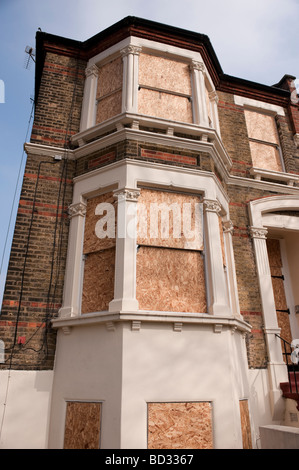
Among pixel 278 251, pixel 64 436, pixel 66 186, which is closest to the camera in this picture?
pixel 64 436

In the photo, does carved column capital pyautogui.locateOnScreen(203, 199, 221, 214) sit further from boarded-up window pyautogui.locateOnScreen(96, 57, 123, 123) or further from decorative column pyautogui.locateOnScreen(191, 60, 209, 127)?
boarded-up window pyautogui.locateOnScreen(96, 57, 123, 123)

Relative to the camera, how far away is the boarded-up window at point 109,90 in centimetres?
733

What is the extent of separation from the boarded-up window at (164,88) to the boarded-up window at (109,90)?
499mm

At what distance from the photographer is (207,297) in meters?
5.71

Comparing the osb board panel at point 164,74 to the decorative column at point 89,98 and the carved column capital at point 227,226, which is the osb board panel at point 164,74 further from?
the carved column capital at point 227,226

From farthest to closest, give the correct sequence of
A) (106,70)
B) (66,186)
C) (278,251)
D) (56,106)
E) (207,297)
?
(278,251)
(106,70)
(56,106)
(66,186)
(207,297)

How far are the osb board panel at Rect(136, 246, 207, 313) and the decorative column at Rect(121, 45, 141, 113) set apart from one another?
3091 millimetres

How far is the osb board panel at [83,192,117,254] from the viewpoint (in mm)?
5938

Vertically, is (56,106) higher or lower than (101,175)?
higher

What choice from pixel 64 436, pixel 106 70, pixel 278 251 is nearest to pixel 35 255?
pixel 64 436

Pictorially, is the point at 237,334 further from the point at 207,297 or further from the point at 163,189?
the point at 163,189

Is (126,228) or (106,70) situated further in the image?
(106,70)

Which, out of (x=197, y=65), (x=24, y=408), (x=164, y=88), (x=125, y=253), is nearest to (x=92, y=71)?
(x=164, y=88)

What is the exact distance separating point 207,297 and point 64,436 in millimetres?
3080
